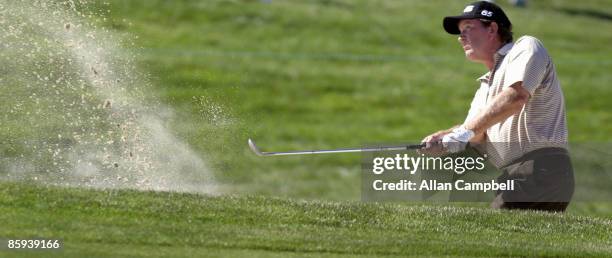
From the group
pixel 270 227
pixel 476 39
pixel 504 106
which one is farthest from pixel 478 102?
pixel 270 227

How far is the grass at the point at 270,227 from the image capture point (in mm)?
6168

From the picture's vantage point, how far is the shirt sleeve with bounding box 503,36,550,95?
725cm

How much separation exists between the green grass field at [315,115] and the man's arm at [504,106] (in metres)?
0.66

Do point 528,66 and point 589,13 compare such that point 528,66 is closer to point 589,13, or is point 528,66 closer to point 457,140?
point 457,140

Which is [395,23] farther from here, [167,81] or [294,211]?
[294,211]

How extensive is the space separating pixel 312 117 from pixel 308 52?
3598 millimetres

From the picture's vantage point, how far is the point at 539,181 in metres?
7.70

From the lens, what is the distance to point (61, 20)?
41.5ft

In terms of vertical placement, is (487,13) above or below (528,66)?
above

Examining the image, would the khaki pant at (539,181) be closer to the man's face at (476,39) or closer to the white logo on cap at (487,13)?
the man's face at (476,39)

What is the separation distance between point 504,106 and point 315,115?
931 inches

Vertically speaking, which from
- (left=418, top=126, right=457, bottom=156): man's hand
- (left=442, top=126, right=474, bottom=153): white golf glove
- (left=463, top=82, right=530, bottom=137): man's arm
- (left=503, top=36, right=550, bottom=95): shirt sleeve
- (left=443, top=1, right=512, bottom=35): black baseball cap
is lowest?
(left=418, top=126, right=457, bottom=156): man's hand

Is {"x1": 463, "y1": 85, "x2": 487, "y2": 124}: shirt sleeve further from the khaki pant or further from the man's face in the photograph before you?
the khaki pant

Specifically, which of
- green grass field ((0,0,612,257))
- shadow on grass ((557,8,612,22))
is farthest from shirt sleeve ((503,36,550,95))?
shadow on grass ((557,8,612,22))
